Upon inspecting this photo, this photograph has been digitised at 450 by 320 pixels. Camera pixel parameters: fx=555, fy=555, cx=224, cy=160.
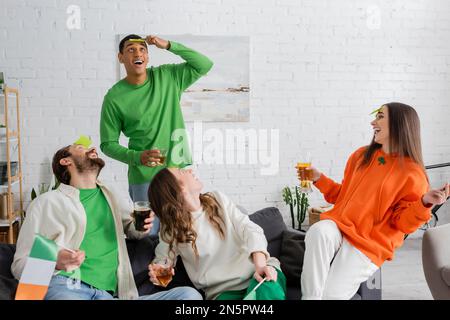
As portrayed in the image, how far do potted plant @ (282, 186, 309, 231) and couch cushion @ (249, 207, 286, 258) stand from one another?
181cm

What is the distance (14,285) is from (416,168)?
5.84 feet

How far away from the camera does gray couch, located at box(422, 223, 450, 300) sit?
275 cm

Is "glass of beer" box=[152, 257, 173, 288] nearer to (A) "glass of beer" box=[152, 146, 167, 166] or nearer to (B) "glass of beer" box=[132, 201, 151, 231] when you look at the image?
(B) "glass of beer" box=[132, 201, 151, 231]

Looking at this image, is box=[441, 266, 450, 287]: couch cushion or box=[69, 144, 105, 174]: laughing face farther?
box=[441, 266, 450, 287]: couch cushion

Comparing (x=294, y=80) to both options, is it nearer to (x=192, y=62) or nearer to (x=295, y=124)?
(x=295, y=124)

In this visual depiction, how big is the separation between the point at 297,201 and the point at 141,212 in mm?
2488

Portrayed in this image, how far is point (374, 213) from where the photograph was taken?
254 cm

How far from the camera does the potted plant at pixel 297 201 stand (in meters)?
4.49

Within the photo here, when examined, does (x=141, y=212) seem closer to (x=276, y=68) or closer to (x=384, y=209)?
(x=384, y=209)

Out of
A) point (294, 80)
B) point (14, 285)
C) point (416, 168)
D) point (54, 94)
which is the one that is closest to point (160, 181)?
point (14, 285)

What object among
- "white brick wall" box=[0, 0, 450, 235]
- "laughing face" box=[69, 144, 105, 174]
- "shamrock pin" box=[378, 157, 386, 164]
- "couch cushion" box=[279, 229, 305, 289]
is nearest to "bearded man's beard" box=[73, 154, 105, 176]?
"laughing face" box=[69, 144, 105, 174]

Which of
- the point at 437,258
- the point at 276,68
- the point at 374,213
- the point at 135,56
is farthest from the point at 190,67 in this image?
the point at 276,68

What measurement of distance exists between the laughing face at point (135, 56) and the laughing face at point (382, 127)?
3.86 feet
